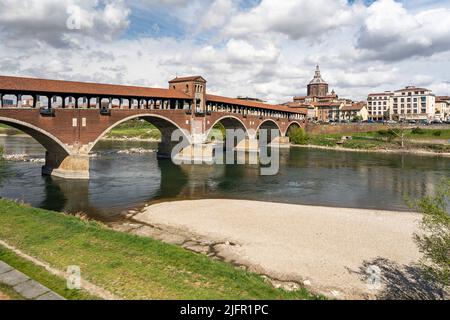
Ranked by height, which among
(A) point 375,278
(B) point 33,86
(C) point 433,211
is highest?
(B) point 33,86

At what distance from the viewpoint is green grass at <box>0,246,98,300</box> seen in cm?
970

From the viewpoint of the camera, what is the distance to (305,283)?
43.9 feet

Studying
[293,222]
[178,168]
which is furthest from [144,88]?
[293,222]

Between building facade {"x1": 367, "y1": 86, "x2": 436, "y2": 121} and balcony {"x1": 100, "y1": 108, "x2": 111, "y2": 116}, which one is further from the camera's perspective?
building facade {"x1": 367, "y1": 86, "x2": 436, "y2": 121}

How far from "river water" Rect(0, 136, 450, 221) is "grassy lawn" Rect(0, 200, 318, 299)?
7678 millimetres

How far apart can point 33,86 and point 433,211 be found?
113ft

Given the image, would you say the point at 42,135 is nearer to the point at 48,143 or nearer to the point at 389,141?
the point at 48,143

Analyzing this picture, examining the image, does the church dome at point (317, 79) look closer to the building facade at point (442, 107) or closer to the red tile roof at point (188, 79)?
the building facade at point (442, 107)

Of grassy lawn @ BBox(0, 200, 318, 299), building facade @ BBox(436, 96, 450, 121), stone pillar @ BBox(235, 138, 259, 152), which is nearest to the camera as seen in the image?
grassy lawn @ BBox(0, 200, 318, 299)

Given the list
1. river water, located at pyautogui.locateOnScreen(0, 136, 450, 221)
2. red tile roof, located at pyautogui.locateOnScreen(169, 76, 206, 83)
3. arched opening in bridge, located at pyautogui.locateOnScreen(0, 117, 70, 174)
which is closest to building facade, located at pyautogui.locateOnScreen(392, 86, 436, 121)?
river water, located at pyautogui.locateOnScreen(0, 136, 450, 221)

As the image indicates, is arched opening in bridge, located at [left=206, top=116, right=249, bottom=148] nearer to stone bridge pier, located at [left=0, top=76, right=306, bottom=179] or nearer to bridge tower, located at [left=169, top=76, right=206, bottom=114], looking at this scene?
stone bridge pier, located at [left=0, top=76, right=306, bottom=179]
